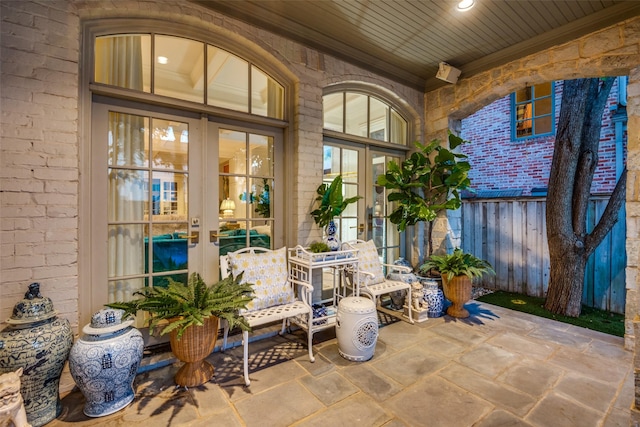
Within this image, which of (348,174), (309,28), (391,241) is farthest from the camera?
(391,241)

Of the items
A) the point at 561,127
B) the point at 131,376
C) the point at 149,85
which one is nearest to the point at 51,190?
the point at 149,85

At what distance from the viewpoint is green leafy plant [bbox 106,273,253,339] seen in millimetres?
1948

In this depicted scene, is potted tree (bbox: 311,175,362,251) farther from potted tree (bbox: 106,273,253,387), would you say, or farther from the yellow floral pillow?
potted tree (bbox: 106,273,253,387)

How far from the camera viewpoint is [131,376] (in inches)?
74.7

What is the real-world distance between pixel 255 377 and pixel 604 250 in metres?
4.33

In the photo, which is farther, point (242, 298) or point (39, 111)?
point (242, 298)

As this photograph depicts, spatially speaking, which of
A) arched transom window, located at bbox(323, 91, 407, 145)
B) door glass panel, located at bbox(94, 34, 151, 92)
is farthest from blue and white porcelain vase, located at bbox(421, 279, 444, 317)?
door glass panel, located at bbox(94, 34, 151, 92)

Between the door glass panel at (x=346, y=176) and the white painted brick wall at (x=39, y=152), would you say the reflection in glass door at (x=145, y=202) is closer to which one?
the white painted brick wall at (x=39, y=152)

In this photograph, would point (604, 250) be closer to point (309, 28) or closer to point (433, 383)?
point (433, 383)

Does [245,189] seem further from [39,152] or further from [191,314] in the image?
[39,152]

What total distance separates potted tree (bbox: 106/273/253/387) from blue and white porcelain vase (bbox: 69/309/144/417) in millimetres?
136

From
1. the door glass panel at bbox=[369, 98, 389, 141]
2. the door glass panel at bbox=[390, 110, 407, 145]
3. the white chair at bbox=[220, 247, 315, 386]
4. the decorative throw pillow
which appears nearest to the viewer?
the white chair at bbox=[220, 247, 315, 386]

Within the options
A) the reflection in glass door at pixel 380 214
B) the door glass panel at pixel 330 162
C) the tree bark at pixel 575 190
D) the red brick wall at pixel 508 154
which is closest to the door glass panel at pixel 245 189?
the door glass panel at pixel 330 162

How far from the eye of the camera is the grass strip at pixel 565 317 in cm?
316
